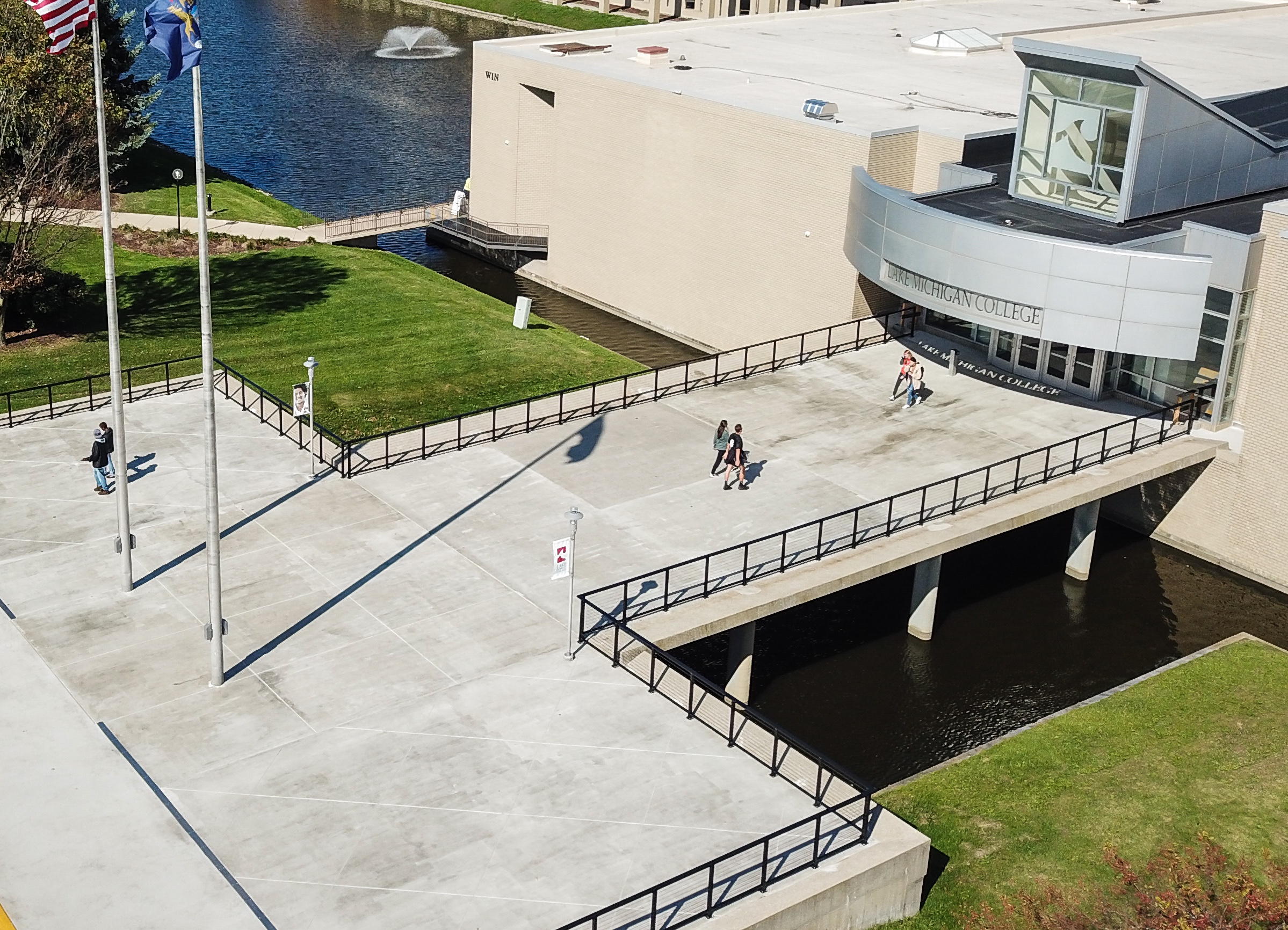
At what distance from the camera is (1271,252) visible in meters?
33.1

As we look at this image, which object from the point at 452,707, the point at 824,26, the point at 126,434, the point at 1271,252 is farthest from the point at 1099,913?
the point at 824,26

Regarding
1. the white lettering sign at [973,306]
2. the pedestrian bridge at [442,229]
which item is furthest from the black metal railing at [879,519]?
the pedestrian bridge at [442,229]

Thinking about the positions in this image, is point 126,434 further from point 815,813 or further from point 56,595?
point 815,813

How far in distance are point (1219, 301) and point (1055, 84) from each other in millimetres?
6422

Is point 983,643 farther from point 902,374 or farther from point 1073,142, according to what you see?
point 1073,142

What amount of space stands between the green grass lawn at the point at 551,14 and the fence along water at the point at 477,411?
67.8m

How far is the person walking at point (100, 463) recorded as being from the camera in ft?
95.7

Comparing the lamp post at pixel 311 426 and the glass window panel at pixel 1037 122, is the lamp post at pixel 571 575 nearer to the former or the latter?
the lamp post at pixel 311 426

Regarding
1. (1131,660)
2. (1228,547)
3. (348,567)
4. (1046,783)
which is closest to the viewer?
(1046,783)

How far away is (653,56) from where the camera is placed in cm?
5253

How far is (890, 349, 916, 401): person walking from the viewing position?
35.6 metres

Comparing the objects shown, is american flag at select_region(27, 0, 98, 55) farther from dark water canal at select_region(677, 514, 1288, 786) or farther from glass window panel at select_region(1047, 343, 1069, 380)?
glass window panel at select_region(1047, 343, 1069, 380)

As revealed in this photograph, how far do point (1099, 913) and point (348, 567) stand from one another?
13.9 metres

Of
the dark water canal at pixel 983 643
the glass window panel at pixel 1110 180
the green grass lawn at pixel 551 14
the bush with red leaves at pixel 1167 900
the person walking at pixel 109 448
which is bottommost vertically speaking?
the dark water canal at pixel 983 643
